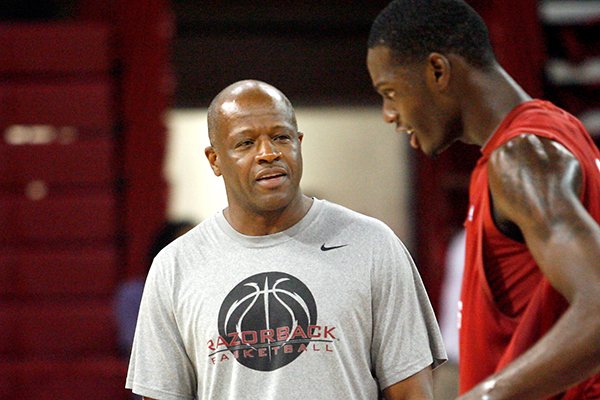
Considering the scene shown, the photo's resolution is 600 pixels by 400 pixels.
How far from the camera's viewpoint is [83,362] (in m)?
6.32

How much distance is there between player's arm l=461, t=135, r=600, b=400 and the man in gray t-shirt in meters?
0.41

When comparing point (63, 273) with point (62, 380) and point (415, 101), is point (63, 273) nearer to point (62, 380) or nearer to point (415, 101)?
point (62, 380)

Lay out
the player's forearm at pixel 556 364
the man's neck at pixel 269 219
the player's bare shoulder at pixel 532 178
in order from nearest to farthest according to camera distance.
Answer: the player's forearm at pixel 556 364
the player's bare shoulder at pixel 532 178
the man's neck at pixel 269 219

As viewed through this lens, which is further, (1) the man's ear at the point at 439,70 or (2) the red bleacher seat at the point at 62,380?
(2) the red bleacher seat at the point at 62,380

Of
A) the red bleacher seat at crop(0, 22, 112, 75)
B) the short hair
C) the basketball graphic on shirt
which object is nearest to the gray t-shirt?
the basketball graphic on shirt

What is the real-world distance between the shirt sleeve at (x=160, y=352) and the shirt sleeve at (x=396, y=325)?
0.46m

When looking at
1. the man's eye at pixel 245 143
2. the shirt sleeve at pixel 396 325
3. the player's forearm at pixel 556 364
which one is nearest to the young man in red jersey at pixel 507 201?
the player's forearm at pixel 556 364

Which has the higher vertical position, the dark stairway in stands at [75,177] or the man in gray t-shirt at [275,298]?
the dark stairway in stands at [75,177]

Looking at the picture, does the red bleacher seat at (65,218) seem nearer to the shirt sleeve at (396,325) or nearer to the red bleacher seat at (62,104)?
the red bleacher seat at (62,104)

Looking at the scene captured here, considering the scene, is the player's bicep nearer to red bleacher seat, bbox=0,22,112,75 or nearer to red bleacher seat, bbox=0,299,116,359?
red bleacher seat, bbox=0,299,116,359

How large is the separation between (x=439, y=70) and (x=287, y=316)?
0.78m

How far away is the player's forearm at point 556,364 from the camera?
6.36 feet

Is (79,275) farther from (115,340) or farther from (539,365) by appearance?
(539,365)

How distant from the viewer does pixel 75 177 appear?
6.45 meters
